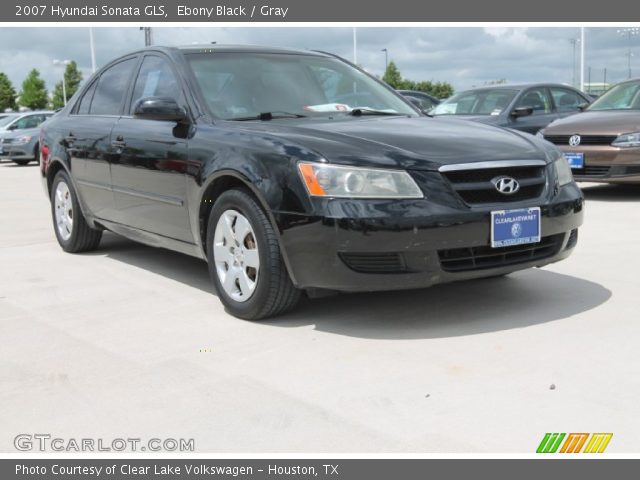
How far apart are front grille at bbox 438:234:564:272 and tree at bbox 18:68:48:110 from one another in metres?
84.5

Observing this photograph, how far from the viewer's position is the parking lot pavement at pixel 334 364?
298 cm

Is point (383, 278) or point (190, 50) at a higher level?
point (190, 50)

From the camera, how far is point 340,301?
4863mm

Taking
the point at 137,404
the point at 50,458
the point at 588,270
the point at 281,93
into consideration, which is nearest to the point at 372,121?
the point at 281,93

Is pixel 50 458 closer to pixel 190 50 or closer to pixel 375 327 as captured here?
pixel 375 327

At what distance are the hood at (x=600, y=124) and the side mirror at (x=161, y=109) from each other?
→ 5.98m

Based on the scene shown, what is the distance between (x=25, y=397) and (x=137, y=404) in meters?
0.50

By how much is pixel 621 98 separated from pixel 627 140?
1457 millimetres

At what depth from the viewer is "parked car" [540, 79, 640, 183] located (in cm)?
912

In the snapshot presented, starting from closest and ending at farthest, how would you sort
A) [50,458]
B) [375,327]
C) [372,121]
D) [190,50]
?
[50,458] < [375,327] < [372,121] < [190,50]

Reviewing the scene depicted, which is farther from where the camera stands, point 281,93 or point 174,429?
point 281,93

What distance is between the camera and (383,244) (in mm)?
3926

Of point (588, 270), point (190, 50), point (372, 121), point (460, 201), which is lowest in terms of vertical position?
point (588, 270)

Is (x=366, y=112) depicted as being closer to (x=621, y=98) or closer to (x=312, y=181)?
(x=312, y=181)
